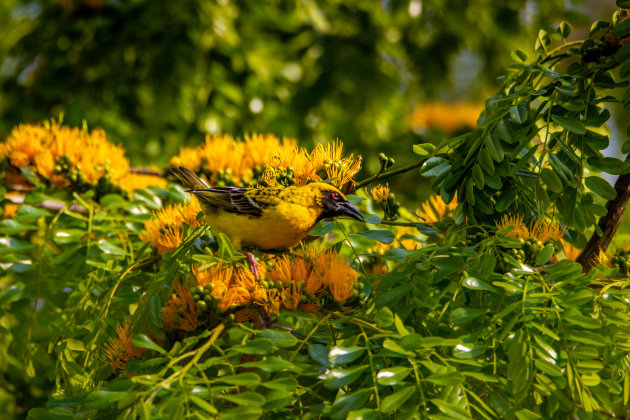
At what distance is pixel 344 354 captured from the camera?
4.25ft

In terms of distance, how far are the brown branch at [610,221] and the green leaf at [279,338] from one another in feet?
3.39

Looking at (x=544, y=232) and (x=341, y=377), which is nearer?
(x=341, y=377)

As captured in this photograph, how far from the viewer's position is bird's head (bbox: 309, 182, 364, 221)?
1.71 metres

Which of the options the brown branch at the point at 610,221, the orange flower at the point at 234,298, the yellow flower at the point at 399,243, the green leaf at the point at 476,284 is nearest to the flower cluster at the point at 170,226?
the orange flower at the point at 234,298

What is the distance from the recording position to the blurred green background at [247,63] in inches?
179

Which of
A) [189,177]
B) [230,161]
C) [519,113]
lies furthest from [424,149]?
[230,161]

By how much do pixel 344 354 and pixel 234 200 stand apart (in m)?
0.70

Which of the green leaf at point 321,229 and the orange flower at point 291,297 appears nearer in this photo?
the orange flower at point 291,297

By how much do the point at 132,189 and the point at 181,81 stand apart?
2.04m

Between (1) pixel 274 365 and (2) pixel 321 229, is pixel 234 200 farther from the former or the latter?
(1) pixel 274 365

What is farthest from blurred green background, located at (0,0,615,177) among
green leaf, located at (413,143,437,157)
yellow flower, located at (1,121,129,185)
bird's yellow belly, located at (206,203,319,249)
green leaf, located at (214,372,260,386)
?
green leaf, located at (214,372,260,386)

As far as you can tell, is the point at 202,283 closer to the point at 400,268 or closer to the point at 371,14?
the point at 400,268

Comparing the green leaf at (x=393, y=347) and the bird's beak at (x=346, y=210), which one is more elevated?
the bird's beak at (x=346, y=210)

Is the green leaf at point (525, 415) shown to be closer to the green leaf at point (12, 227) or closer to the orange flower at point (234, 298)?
the orange flower at point (234, 298)
